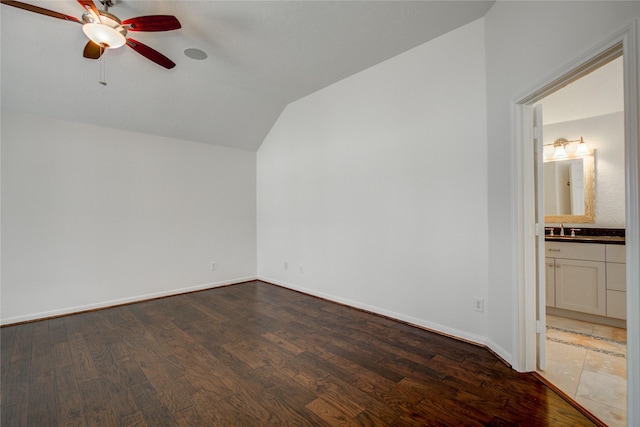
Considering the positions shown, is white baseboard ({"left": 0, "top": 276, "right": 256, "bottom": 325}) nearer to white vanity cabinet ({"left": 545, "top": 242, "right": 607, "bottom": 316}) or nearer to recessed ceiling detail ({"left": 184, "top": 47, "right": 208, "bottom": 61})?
recessed ceiling detail ({"left": 184, "top": 47, "right": 208, "bottom": 61})

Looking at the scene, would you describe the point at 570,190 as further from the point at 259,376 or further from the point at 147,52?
the point at 147,52

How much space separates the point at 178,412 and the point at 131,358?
97 cm

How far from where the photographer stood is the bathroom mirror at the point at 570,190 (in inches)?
136

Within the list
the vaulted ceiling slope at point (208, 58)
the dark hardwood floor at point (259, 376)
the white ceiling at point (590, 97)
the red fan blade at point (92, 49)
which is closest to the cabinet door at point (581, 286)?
the dark hardwood floor at point (259, 376)

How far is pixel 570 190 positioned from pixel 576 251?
104 cm

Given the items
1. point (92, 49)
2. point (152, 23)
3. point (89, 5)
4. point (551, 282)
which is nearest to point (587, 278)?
point (551, 282)

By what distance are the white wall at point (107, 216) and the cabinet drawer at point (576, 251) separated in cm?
449

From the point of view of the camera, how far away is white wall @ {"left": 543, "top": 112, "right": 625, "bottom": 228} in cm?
326

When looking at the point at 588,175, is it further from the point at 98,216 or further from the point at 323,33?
the point at 98,216

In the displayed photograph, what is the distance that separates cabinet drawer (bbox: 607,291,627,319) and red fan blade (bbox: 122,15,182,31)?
461 centimetres

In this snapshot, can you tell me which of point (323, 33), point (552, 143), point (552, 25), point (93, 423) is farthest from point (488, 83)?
point (93, 423)

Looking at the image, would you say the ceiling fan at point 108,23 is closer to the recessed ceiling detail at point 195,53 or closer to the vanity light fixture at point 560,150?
the recessed ceiling detail at point 195,53

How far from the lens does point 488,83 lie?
2.36 metres

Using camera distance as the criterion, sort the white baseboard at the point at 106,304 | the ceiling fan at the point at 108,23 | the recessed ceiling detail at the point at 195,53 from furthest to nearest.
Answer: the white baseboard at the point at 106,304
the recessed ceiling detail at the point at 195,53
the ceiling fan at the point at 108,23
